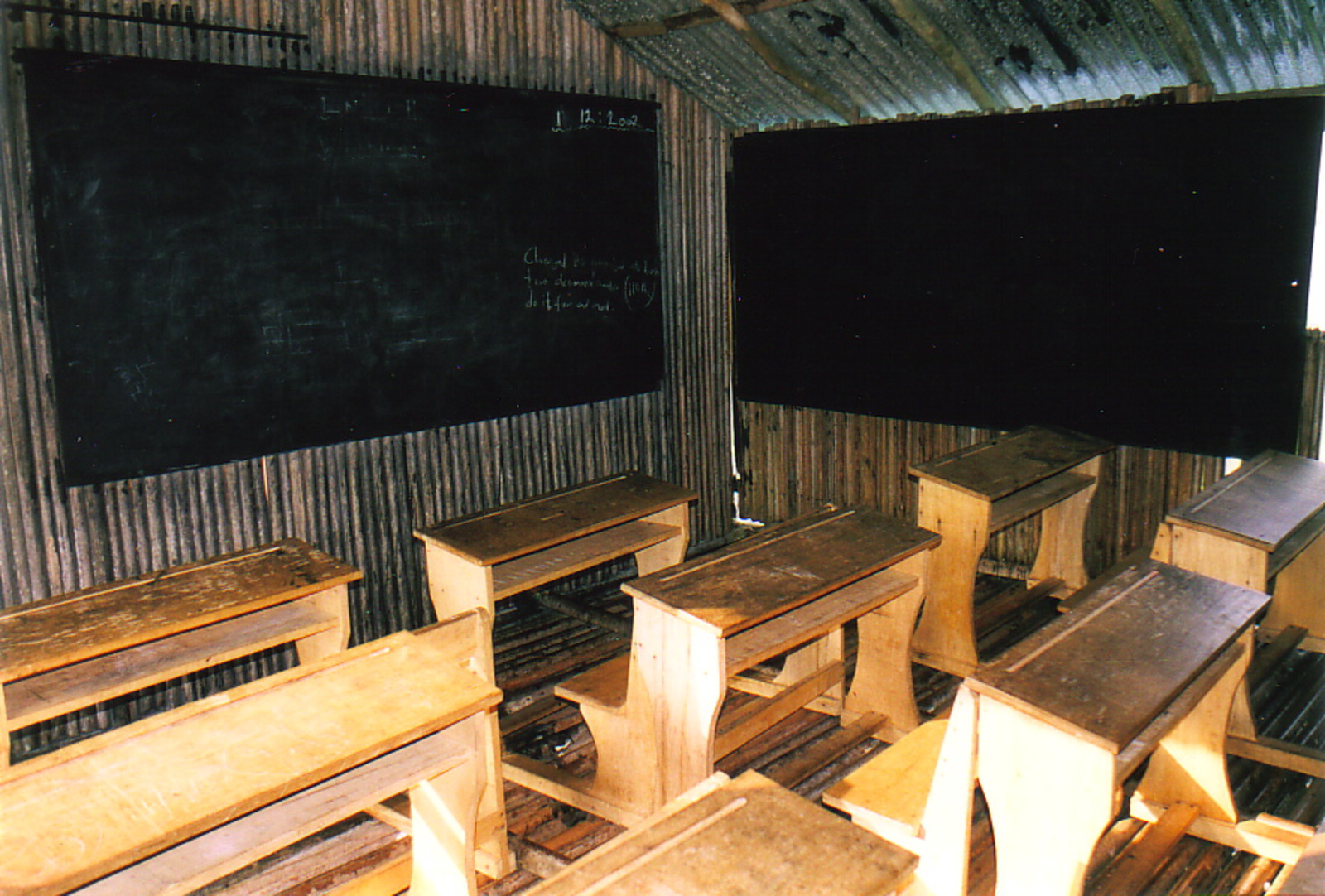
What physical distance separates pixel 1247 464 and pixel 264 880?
4.51 m

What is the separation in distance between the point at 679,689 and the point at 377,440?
2462 mm

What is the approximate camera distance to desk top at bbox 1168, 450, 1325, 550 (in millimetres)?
3904

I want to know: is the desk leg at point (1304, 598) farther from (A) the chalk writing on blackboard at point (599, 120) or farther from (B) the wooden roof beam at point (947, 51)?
(A) the chalk writing on blackboard at point (599, 120)

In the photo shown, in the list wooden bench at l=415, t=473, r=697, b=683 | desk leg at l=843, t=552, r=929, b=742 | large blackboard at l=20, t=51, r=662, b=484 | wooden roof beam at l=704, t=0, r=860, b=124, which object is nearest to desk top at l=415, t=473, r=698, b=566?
wooden bench at l=415, t=473, r=697, b=683

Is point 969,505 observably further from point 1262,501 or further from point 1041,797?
point 1041,797

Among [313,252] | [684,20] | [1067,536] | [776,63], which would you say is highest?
[684,20]

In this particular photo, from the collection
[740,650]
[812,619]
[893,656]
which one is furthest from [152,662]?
[893,656]

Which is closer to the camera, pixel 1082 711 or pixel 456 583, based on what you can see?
pixel 1082 711

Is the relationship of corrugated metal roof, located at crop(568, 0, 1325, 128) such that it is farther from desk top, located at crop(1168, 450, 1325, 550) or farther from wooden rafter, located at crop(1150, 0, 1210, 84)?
desk top, located at crop(1168, 450, 1325, 550)

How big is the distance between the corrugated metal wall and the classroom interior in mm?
22

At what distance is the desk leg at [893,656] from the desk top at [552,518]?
1088 mm

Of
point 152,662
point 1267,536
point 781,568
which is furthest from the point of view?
point 1267,536

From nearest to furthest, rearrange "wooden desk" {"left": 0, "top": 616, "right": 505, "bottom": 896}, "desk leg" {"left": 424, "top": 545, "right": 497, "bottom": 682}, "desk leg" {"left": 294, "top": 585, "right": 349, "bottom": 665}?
1. "wooden desk" {"left": 0, "top": 616, "right": 505, "bottom": 896}
2. "desk leg" {"left": 294, "top": 585, "right": 349, "bottom": 665}
3. "desk leg" {"left": 424, "top": 545, "right": 497, "bottom": 682}

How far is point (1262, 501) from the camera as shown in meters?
4.23
